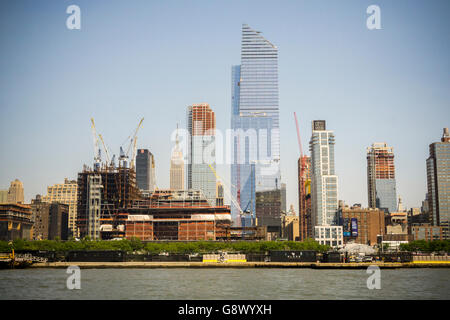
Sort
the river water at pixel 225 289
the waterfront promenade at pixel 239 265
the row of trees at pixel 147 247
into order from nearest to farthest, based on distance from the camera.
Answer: the river water at pixel 225 289 < the waterfront promenade at pixel 239 265 < the row of trees at pixel 147 247

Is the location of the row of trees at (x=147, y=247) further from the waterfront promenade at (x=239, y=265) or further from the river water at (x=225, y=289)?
the river water at (x=225, y=289)

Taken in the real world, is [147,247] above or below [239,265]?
above

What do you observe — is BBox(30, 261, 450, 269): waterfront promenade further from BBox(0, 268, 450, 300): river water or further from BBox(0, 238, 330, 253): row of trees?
BBox(0, 268, 450, 300): river water

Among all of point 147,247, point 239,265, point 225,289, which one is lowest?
point 239,265

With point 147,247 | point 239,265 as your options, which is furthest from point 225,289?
point 147,247

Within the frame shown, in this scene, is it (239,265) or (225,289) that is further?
(239,265)

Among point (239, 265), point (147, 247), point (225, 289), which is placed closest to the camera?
point (225, 289)

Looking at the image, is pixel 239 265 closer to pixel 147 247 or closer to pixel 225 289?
pixel 147 247

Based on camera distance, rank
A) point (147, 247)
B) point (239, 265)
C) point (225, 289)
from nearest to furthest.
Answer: point (225, 289)
point (239, 265)
point (147, 247)

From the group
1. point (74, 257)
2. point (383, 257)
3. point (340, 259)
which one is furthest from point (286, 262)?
point (74, 257)

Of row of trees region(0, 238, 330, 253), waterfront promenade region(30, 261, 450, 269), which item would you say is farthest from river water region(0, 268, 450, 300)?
row of trees region(0, 238, 330, 253)

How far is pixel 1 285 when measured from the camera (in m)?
86.9

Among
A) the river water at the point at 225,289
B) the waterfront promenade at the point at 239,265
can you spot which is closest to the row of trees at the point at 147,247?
the waterfront promenade at the point at 239,265
